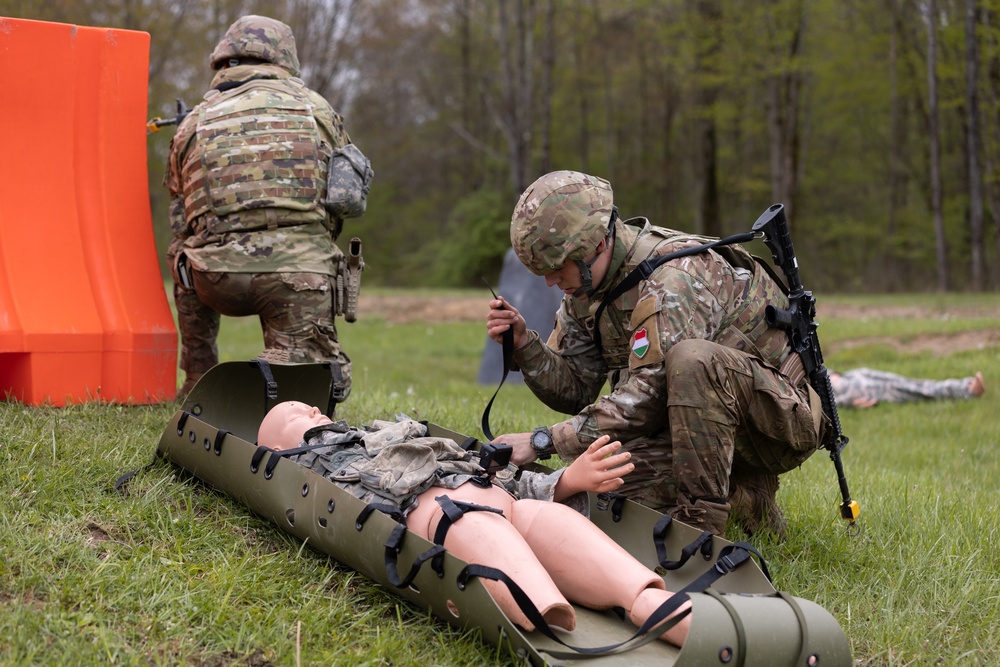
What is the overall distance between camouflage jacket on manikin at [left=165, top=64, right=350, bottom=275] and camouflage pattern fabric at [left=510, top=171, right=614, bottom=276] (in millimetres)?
1885

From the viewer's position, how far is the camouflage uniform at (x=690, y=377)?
3.55 meters

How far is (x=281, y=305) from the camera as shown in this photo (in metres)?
5.34

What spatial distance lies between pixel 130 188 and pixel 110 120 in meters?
0.40

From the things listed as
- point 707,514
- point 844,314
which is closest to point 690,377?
point 707,514

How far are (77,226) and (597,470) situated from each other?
3.65 metres

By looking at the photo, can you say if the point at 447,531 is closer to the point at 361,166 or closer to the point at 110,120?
the point at 361,166

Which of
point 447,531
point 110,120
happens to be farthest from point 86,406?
point 447,531

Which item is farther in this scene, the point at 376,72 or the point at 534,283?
the point at 376,72

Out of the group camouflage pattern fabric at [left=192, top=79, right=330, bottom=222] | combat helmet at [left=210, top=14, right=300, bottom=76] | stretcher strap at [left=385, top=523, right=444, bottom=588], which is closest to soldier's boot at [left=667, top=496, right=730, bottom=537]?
stretcher strap at [left=385, top=523, right=444, bottom=588]

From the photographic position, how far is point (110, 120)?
215 inches

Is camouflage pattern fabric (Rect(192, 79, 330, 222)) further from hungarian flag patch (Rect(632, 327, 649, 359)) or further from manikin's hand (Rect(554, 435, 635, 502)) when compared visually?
manikin's hand (Rect(554, 435, 635, 502))

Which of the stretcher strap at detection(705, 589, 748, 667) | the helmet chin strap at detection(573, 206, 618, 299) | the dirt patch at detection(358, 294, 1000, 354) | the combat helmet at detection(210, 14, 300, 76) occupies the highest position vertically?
the combat helmet at detection(210, 14, 300, 76)

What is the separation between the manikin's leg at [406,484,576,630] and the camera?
2.76m

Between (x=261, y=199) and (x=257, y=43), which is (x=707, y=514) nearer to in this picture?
(x=261, y=199)
